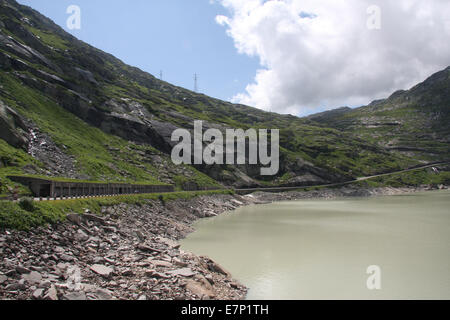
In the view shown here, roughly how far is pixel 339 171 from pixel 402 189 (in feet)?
114

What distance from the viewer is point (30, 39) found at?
12131cm

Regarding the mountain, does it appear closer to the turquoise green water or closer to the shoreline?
the shoreline

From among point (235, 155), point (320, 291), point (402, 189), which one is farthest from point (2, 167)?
point (402, 189)

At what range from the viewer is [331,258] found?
25.4m

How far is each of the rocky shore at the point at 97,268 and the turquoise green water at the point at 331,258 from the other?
345 centimetres

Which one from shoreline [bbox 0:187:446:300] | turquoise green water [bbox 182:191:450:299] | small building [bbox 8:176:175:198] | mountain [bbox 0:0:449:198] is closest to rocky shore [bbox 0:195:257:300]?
shoreline [bbox 0:187:446:300]

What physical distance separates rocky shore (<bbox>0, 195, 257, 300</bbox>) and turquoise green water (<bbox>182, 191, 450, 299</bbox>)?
11.3 ft

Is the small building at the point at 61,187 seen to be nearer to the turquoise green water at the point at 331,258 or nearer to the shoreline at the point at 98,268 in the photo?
the shoreline at the point at 98,268

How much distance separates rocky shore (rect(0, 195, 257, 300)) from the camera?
12.8 meters

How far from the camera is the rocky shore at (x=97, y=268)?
12.8 meters

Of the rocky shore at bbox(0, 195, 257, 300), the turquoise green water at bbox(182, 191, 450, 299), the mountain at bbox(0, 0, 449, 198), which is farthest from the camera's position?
the mountain at bbox(0, 0, 449, 198)

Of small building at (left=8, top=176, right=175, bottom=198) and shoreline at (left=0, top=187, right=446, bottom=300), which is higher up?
small building at (left=8, top=176, right=175, bottom=198)
